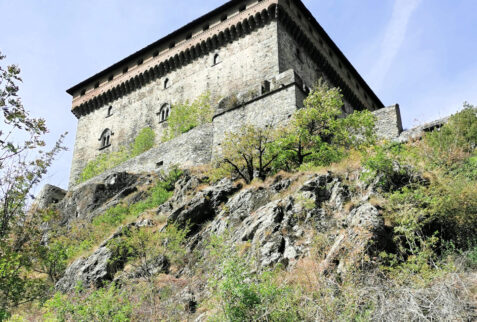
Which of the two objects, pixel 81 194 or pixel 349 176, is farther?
pixel 81 194

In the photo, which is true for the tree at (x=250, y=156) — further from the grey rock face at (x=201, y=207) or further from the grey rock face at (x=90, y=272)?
the grey rock face at (x=90, y=272)

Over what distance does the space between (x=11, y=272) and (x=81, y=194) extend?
11.4 m

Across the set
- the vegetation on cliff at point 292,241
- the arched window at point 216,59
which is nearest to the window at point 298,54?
the arched window at point 216,59

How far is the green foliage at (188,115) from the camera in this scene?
1037 inches

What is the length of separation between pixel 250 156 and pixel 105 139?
20.4 metres

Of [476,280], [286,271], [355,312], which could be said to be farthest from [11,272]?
[476,280]

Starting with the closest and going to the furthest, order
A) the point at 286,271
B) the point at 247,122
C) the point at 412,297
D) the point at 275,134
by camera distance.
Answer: the point at 412,297
the point at 286,271
the point at 275,134
the point at 247,122

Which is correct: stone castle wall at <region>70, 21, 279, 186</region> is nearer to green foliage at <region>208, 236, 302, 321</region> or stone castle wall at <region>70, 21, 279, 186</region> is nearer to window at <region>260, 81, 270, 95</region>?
window at <region>260, 81, 270, 95</region>

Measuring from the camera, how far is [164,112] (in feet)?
99.7

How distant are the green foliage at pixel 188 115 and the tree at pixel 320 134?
34.0ft

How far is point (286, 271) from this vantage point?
9359mm

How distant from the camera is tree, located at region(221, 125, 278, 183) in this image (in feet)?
48.4

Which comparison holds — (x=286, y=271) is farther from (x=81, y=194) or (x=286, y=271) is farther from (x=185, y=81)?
(x=185, y=81)

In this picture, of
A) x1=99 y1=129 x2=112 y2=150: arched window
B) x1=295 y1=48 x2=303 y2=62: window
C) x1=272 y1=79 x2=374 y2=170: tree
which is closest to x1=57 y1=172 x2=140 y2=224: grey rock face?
x1=272 y1=79 x2=374 y2=170: tree
